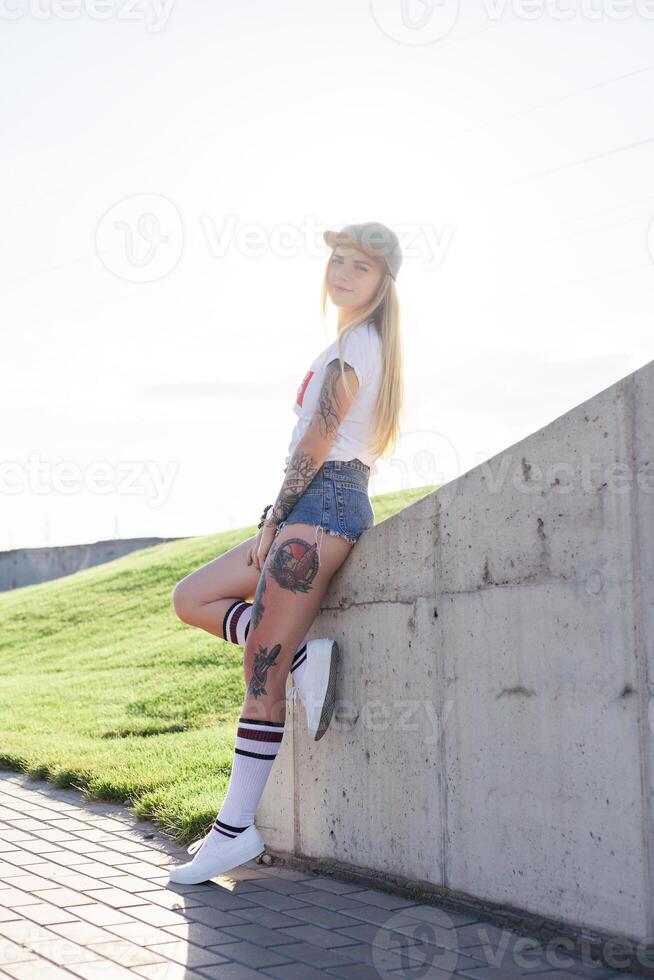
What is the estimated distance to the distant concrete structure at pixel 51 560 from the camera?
33.2 m

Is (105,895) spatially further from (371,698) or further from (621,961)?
(621,961)

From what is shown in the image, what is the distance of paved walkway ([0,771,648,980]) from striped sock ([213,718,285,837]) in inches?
10.5

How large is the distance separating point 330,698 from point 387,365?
1465mm

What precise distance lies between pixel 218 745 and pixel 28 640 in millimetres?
11337

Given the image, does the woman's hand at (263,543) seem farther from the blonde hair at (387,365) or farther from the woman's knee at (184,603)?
the blonde hair at (387,365)

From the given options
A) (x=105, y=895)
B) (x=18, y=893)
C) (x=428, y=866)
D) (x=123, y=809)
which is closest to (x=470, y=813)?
(x=428, y=866)

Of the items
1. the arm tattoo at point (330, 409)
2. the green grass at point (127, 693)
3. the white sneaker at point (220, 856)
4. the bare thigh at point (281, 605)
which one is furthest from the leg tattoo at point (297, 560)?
the green grass at point (127, 693)

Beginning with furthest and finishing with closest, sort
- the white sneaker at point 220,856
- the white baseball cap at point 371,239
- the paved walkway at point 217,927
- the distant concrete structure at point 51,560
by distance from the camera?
1. the distant concrete structure at point 51,560
2. the white baseball cap at point 371,239
3. the white sneaker at point 220,856
4. the paved walkway at point 217,927

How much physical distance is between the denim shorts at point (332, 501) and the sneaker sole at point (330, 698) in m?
0.51

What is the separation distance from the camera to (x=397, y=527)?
436 cm

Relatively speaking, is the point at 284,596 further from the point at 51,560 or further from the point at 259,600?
the point at 51,560

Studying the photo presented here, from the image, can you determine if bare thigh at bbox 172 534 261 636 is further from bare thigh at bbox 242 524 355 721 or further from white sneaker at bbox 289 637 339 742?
white sneaker at bbox 289 637 339 742

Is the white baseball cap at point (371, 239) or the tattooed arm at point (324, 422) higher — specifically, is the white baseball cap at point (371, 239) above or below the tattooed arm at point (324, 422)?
above

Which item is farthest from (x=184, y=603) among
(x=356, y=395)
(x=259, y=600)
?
(x=356, y=395)
